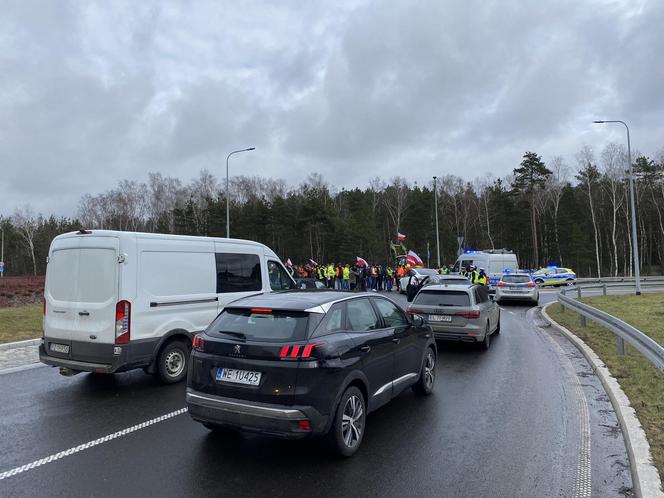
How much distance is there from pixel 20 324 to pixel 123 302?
8897mm

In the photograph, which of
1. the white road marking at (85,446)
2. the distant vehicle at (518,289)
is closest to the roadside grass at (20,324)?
the white road marking at (85,446)

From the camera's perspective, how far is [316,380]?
170 inches

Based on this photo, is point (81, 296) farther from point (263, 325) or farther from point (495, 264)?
point (495, 264)

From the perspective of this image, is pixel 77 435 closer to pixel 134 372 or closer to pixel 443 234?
pixel 134 372

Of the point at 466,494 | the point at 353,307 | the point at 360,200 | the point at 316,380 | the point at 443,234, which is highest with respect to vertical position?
the point at 360,200

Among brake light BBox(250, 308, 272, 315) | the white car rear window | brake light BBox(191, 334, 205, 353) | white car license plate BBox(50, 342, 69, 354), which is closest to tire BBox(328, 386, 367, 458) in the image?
brake light BBox(250, 308, 272, 315)

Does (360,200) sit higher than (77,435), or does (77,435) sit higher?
(360,200)

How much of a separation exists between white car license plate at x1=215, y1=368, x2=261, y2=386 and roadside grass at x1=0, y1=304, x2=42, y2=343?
944cm

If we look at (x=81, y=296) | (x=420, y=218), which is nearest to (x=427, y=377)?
(x=81, y=296)

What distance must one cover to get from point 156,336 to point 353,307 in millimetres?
3490

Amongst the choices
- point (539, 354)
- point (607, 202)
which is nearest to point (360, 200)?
point (607, 202)

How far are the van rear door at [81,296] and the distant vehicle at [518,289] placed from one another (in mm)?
17224

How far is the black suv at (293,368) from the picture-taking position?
14.1ft

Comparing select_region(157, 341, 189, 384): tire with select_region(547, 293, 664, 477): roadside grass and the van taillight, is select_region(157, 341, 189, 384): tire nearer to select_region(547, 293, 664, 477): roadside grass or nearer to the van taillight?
the van taillight
